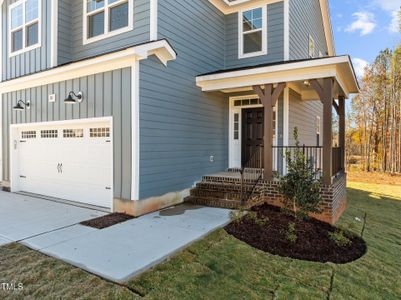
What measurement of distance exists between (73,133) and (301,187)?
19.9 feet

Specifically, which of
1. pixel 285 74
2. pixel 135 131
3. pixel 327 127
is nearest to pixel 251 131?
pixel 285 74

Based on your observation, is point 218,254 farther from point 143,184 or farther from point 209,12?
point 209,12

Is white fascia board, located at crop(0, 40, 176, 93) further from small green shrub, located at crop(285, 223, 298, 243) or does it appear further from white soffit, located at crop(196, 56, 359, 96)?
small green shrub, located at crop(285, 223, 298, 243)

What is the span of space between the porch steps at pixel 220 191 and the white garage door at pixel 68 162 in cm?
238

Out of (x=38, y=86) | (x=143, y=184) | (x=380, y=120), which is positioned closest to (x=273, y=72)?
(x=143, y=184)

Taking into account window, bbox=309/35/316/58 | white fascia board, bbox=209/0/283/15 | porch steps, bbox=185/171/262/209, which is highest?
white fascia board, bbox=209/0/283/15

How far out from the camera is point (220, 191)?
775 centimetres

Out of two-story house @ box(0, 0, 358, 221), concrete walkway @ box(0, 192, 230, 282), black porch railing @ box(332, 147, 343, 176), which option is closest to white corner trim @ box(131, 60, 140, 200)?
two-story house @ box(0, 0, 358, 221)

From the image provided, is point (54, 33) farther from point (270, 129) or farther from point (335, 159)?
point (335, 159)

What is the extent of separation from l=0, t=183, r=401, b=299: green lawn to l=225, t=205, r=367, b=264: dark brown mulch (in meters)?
0.20

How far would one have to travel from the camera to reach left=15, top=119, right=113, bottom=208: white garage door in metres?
7.14

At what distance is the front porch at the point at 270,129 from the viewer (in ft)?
21.2

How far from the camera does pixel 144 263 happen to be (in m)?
3.88

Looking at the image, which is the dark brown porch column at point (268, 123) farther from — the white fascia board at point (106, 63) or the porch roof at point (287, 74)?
the white fascia board at point (106, 63)
